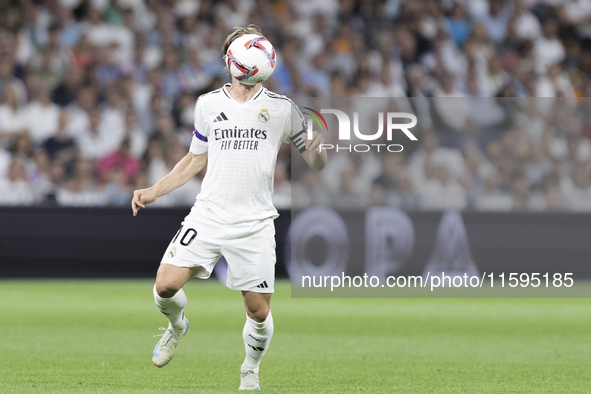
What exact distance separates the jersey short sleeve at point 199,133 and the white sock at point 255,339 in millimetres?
1180

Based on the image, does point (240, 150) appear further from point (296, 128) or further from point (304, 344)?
point (304, 344)

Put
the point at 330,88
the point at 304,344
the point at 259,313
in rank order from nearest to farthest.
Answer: the point at 259,313 → the point at 304,344 → the point at 330,88

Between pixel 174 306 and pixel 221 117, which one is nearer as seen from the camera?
pixel 221 117

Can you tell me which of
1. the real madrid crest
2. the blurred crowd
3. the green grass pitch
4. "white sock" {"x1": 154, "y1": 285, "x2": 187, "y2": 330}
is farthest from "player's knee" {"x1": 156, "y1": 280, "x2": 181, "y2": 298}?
the blurred crowd

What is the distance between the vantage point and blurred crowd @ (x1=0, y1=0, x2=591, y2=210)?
1500cm

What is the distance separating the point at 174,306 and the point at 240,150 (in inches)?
45.7

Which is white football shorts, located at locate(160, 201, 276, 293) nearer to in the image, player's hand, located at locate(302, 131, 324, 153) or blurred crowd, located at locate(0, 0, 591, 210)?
player's hand, located at locate(302, 131, 324, 153)

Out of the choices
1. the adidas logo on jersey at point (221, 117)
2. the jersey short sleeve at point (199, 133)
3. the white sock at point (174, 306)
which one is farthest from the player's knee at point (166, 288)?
the adidas logo on jersey at point (221, 117)

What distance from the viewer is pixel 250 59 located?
579cm

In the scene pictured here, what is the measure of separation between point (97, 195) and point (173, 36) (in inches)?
189

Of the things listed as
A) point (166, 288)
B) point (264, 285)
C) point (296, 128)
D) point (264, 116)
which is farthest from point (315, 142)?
point (166, 288)

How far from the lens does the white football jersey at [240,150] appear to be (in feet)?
19.5

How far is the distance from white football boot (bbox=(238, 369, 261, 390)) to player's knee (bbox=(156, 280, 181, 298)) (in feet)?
Result: 2.39

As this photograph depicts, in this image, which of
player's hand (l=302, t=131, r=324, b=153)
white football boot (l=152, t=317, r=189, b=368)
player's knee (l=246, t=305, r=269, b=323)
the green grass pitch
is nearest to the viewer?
player's hand (l=302, t=131, r=324, b=153)
